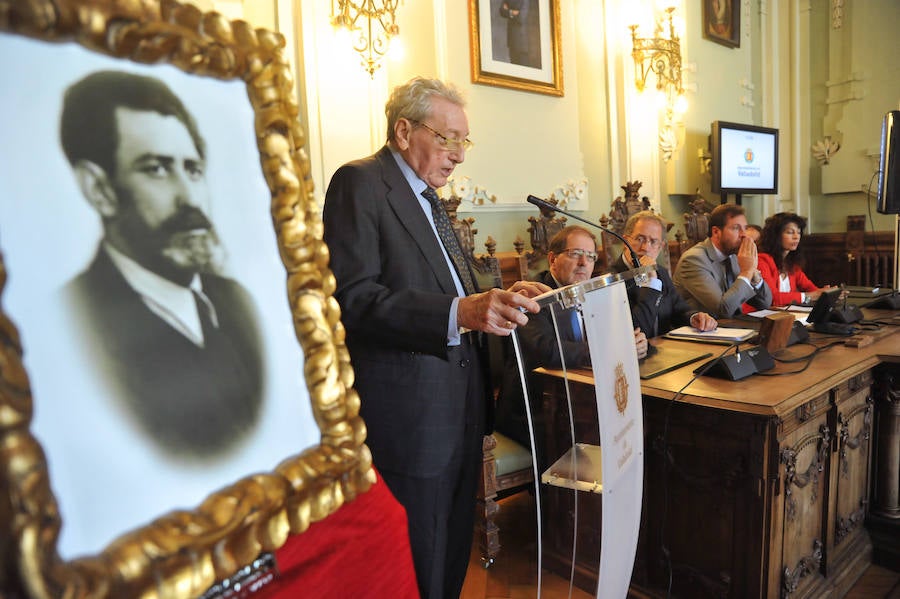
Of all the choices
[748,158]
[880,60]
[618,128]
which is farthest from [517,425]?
[880,60]

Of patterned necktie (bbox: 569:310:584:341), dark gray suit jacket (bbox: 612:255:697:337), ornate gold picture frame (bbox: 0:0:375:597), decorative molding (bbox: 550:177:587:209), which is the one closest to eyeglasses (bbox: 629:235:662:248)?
dark gray suit jacket (bbox: 612:255:697:337)

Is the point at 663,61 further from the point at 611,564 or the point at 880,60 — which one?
the point at 611,564

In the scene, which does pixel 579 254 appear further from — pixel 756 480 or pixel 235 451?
pixel 235 451

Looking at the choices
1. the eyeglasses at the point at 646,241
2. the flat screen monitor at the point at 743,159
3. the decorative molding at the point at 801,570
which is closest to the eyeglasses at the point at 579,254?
the eyeglasses at the point at 646,241

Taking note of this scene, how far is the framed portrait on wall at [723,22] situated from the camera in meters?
5.58

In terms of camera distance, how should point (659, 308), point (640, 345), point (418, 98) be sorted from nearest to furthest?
point (418, 98) → point (640, 345) → point (659, 308)

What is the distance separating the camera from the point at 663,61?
486 centimetres

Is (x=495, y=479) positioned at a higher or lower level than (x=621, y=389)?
lower

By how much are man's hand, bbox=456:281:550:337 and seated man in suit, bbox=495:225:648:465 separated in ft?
0.27

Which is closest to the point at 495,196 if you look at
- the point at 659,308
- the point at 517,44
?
the point at 517,44

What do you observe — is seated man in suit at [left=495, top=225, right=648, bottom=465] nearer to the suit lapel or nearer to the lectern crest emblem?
the lectern crest emblem

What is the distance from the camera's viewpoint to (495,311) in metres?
1.07

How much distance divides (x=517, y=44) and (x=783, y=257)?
2.37 metres

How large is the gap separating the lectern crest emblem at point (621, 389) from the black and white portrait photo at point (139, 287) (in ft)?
2.77
